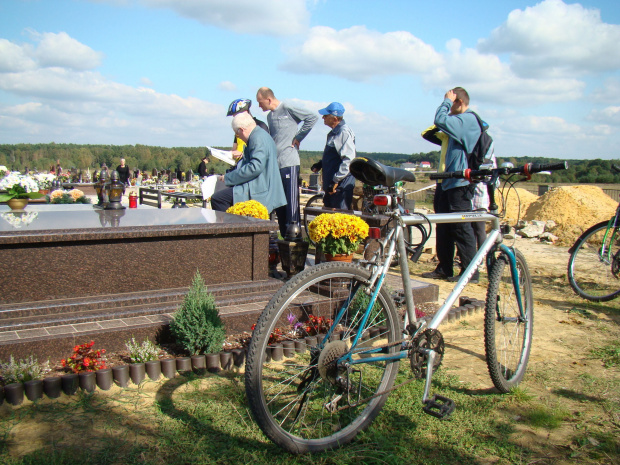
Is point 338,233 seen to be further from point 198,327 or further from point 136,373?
point 136,373

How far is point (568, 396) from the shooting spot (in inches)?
129

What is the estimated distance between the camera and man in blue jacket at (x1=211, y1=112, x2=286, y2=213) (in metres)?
5.73

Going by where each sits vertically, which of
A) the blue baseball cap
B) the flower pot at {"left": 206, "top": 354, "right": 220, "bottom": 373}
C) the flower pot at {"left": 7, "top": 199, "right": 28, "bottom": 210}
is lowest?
the flower pot at {"left": 206, "top": 354, "right": 220, "bottom": 373}

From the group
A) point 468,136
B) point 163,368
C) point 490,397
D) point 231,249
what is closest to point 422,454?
point 490,397

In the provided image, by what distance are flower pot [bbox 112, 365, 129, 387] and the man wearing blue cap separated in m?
4.48

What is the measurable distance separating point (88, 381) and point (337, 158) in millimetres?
4969

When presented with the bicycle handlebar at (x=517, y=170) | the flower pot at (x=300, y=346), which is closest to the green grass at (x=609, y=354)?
the bicycle handlebar at (x=517, y=170)

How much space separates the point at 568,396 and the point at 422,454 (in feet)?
4.31

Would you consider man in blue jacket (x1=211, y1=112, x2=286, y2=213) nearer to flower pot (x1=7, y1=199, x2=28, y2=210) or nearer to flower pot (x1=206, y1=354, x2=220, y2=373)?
flower pot (x1=7, y1=199, x2=28, y2=210)

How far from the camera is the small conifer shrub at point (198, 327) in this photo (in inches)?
140

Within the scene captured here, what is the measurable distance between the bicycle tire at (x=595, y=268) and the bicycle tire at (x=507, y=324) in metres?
2.53

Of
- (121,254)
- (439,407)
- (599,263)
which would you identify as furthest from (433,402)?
(599,263)

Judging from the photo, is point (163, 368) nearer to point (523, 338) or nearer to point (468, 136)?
point (523, 338)

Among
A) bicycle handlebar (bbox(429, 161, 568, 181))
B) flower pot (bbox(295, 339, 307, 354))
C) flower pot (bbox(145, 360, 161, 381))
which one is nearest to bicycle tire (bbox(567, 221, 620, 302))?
bicycle handlebar (bbox(429, 161, 568, 181))
